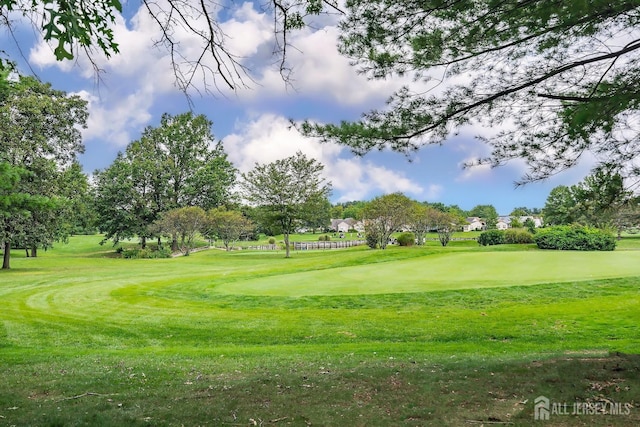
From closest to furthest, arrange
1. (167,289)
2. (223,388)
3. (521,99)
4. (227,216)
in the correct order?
(223,388) < (521,99) < (167,289) < (227,216)

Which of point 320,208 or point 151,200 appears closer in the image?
point 320,208

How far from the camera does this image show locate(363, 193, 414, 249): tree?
34.4 metres

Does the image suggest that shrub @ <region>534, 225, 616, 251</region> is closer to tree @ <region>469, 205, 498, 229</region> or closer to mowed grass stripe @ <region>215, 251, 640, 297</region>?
mowed grass stripe @ <region>215, 251, 640, 297</region>

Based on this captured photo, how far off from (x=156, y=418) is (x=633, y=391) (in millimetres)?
4213

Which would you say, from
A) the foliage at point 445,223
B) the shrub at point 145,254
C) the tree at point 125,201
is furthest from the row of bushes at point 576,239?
the tree at point 125,201

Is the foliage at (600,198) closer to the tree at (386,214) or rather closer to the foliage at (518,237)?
the tree at (386,214)

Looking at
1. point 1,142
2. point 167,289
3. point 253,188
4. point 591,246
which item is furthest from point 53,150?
point 591,246

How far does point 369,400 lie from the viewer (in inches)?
160

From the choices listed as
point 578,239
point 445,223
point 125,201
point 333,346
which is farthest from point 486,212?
point 333,346

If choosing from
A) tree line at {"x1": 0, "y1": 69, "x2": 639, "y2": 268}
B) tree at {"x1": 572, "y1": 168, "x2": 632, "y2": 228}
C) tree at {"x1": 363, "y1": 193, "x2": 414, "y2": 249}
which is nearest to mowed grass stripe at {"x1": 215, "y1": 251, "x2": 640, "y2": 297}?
tree line at {"x1": 0, "y1": 69, "x2": 639, "y2": 268}

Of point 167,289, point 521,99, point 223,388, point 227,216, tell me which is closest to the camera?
point 223,388

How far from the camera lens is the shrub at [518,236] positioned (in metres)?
34.7

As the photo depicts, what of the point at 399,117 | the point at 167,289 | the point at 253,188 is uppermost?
the point at 253,188

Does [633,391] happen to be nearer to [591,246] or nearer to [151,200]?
[591,246]
